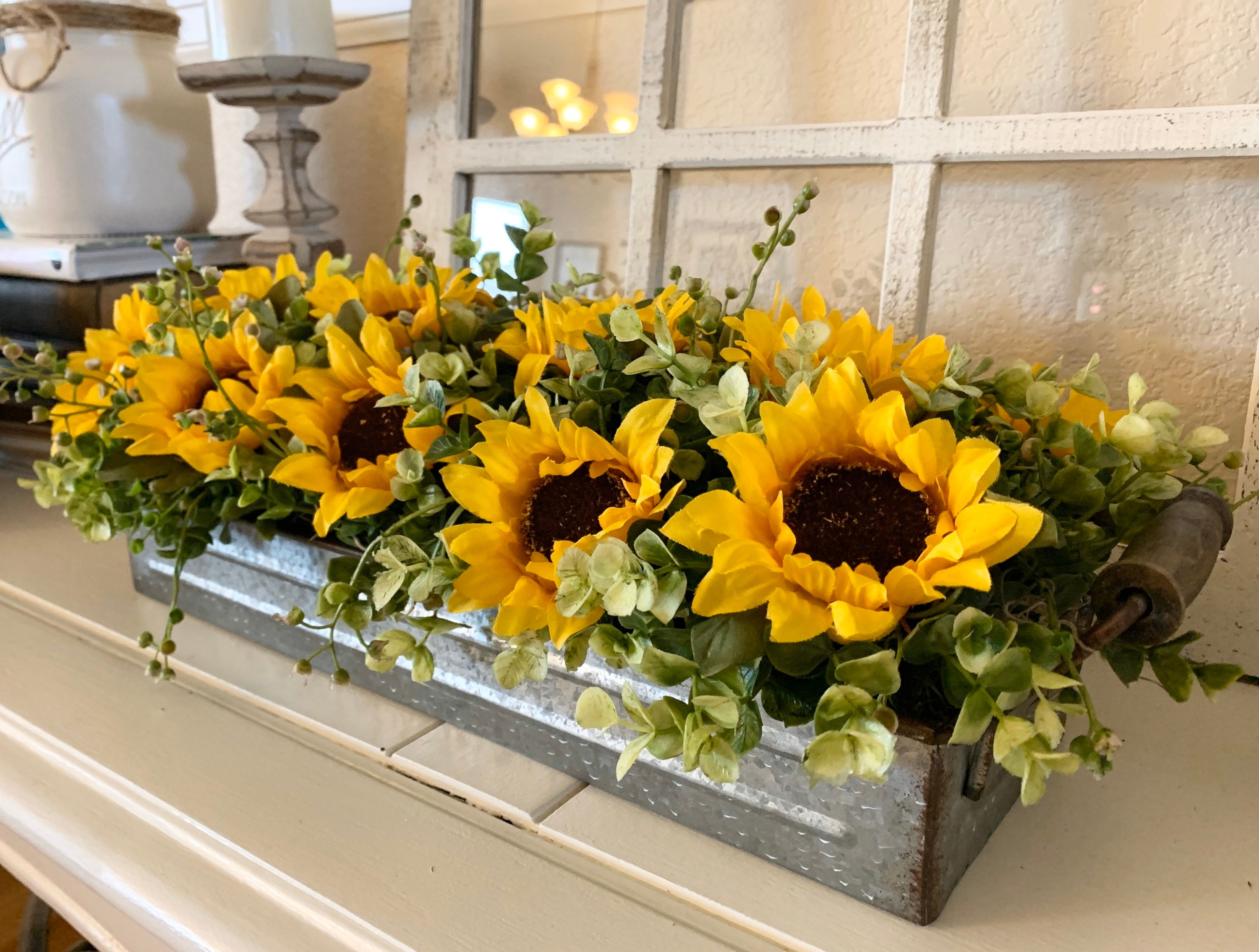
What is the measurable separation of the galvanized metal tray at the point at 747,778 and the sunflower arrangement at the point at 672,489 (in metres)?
0.02

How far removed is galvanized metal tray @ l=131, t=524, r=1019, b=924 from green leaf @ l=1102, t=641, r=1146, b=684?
0.07 meters

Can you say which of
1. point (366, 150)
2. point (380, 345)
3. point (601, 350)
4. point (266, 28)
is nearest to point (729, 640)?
point (601, 350)

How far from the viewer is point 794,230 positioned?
653mm

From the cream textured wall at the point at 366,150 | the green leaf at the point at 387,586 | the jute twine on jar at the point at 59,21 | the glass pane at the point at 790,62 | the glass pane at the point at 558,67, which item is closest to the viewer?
the green leaf at the point at 387,586

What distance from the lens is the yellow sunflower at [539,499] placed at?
37 centimetres

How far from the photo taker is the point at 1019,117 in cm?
56

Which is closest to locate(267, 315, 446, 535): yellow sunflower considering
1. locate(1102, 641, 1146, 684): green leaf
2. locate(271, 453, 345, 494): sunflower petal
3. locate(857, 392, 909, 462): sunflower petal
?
locate(271, 453, 345, 494): sunflower petal

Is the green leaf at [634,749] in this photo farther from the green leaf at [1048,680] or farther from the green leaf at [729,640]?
the green leaf at [1048,680]

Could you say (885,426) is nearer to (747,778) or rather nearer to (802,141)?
(747,778)

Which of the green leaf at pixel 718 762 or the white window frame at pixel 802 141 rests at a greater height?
the white window frame at pixel 802 141

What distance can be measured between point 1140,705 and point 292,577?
20.7 inches

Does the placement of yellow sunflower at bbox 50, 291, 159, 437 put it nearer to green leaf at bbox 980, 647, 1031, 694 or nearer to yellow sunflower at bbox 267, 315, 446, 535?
yellow sunflower at bbox 267, 315, 446, 535

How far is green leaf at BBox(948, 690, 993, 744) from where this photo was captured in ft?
0.96

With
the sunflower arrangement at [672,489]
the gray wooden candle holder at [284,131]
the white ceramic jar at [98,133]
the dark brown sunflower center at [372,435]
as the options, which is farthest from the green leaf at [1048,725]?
the white ceramic jar at [98,133]
